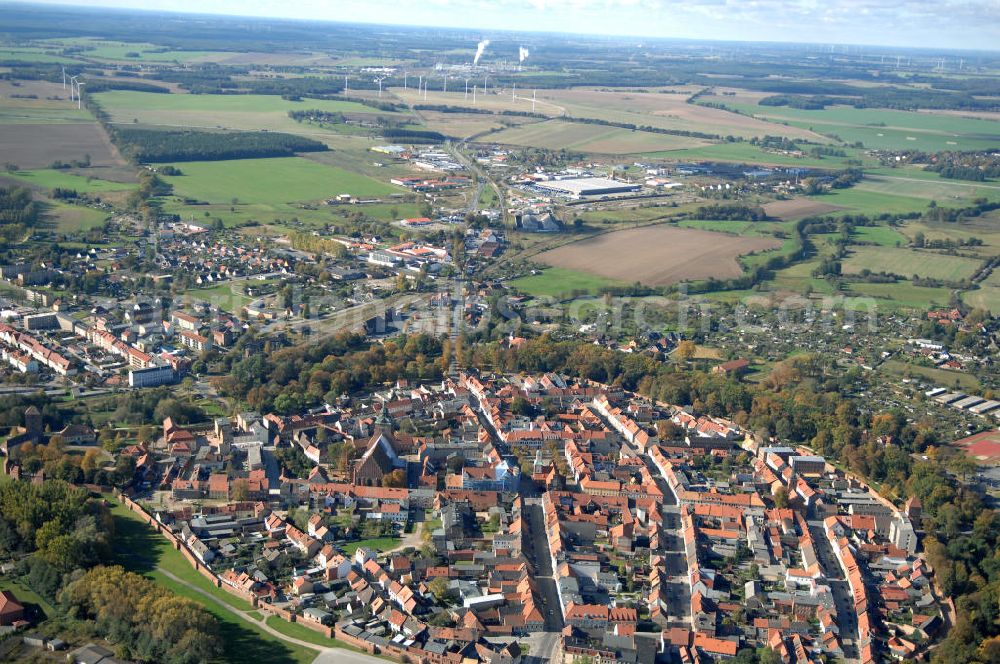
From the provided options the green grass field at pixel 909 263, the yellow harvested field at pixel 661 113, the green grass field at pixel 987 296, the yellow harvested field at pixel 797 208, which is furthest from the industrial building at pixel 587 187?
the yellow harvested field at pixel 661 113

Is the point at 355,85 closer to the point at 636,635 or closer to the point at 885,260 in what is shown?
the point at 885,260

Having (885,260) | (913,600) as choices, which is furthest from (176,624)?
(885,260)

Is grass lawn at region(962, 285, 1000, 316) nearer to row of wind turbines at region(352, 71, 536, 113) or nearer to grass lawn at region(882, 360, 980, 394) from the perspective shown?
grass lawn at region(882, 360, 980, 394)

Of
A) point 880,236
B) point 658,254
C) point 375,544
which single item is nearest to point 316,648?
point 375,544

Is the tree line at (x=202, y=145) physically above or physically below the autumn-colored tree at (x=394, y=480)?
above

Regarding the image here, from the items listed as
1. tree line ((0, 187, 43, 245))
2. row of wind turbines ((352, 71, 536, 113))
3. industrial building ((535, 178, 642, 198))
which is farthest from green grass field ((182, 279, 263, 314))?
row of wind turbines ((352, 71, 536, 113))

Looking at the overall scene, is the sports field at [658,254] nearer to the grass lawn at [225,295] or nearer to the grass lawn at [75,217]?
the grass lawn at [225,295]
